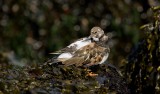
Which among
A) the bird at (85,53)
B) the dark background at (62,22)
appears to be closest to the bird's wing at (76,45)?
the bird at (85,53)

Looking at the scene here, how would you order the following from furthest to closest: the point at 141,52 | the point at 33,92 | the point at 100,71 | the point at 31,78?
the point at 141,52 < the point at 100,71 < the point at 31,78 < the point at 33,92

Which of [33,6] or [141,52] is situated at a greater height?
[33,6]

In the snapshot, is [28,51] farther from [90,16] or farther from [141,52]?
[141,52]

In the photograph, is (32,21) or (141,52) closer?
(141,52)

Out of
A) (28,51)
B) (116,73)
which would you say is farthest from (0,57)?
(116,73)

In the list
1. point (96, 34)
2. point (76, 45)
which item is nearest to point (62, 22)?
point (96, 34)

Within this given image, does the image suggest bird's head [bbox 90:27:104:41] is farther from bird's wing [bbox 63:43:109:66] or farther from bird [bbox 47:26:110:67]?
bird's wing [bbox 63:43:109:66]

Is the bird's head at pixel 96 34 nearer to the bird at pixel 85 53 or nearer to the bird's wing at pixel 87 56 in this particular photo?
the bird at pixel 85 53

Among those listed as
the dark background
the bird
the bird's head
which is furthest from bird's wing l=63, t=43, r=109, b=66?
the dark background
